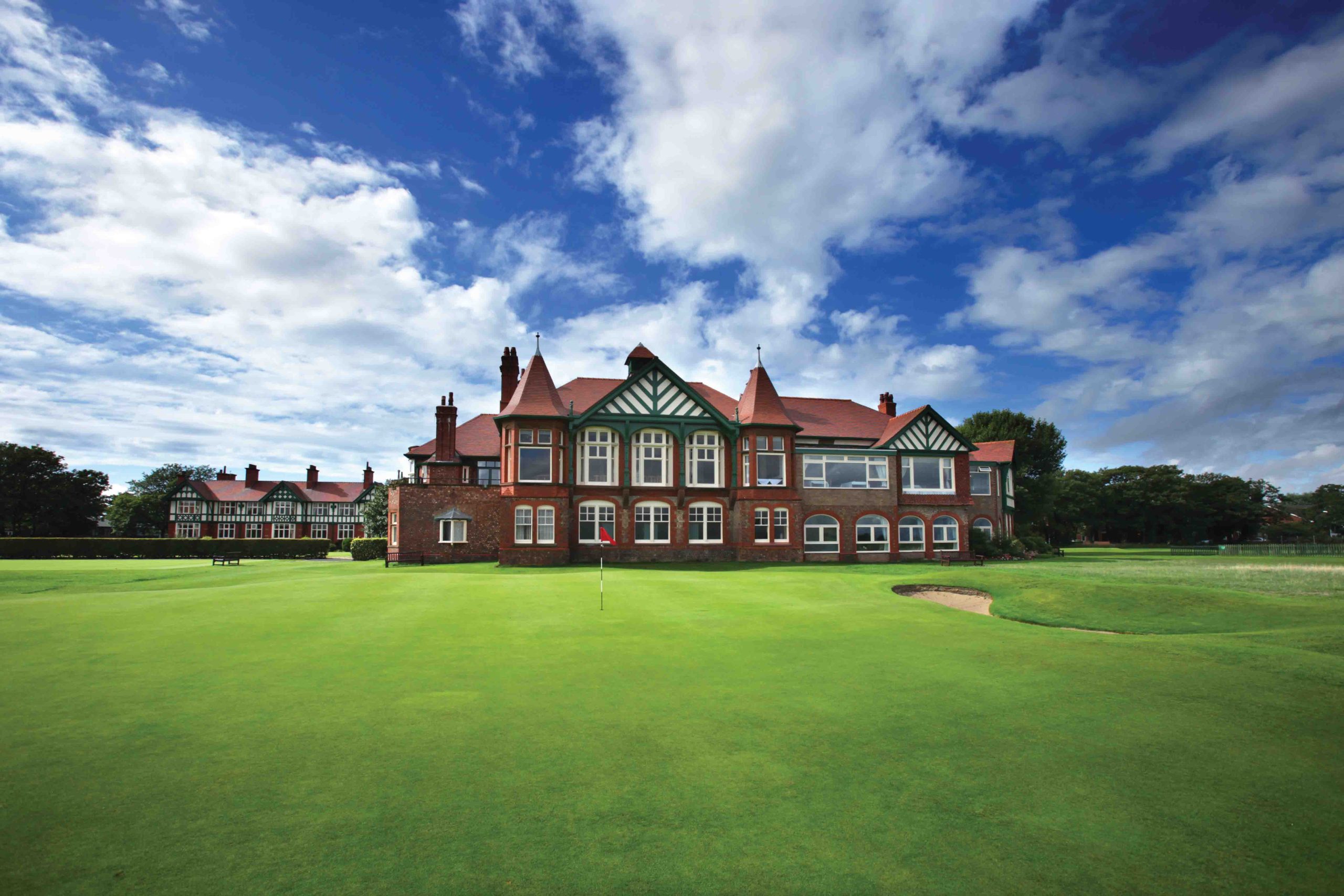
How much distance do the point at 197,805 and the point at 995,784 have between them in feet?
22.6

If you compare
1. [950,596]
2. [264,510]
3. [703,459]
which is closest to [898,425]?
[703,459]

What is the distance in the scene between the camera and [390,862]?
462 centimetres

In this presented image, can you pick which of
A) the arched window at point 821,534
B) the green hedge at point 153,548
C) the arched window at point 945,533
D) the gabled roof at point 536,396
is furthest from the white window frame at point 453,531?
the green hedge at point 153,548

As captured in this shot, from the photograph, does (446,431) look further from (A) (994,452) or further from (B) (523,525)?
(A) (994,452)

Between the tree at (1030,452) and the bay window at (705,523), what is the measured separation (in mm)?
34416

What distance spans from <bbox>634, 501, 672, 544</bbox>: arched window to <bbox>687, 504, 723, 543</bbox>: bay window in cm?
113

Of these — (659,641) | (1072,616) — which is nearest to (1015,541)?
(1072,616)

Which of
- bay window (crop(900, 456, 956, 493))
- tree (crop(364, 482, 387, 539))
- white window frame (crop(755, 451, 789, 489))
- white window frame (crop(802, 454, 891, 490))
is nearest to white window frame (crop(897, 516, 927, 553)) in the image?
bay window (crop(900, 456, 956, 493))

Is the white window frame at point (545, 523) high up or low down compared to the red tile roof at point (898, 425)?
down

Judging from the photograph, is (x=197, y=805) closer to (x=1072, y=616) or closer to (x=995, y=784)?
(x=995, y=784)

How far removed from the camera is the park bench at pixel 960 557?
37.6 metres

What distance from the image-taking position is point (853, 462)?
1532 inches

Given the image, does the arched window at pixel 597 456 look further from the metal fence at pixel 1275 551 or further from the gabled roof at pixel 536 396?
the metal fence at pixel 1275 551

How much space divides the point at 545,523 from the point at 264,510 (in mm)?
67965
